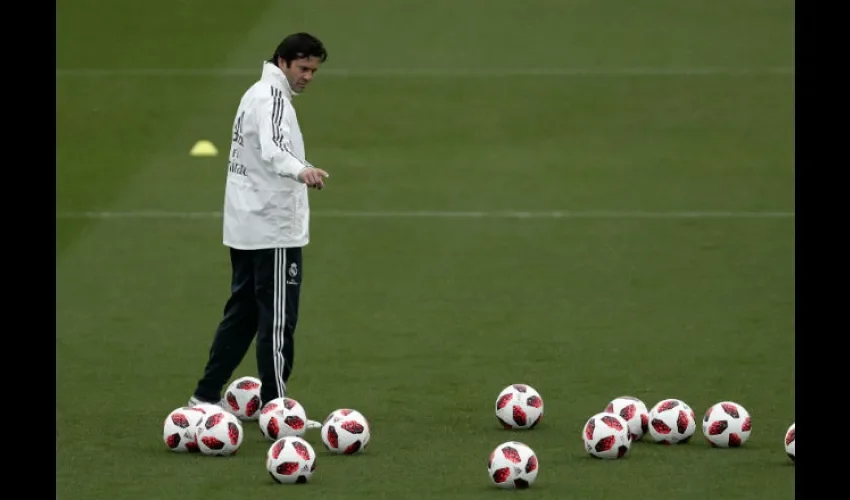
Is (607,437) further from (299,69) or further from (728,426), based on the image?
(299,69)

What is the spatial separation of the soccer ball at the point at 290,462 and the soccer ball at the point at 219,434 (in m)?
0.62

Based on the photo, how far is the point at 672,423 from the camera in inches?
398

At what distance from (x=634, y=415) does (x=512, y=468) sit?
1354 millimetres

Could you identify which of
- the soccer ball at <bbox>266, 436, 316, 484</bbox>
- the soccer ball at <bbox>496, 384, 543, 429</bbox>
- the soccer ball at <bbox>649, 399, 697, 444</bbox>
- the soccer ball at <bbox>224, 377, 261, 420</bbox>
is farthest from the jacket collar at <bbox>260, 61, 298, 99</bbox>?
the soccer ball at <bbox>649, 399, 697, 444</bbox>

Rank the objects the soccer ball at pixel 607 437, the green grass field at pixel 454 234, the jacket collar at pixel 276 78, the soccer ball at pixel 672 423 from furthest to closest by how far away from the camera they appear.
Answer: the jacket collar at pixel 276 78, the green grass field at pixel 454 234, the soccer ball at pixel 672 423, the soccer ball at pixel 607 437

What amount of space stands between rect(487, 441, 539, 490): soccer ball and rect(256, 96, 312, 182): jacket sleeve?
206 cm

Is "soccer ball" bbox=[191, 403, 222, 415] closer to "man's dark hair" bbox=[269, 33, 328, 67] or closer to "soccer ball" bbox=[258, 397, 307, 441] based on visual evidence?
"soccer ball" bbox=[258, 397, 307, 441]

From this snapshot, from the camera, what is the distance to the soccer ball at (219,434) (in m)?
9.85

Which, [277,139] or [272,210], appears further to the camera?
[272,210]

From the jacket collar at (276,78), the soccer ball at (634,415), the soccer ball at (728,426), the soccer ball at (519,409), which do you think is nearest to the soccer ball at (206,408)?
the soccer ball at (519,409)

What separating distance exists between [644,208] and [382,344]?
615cm

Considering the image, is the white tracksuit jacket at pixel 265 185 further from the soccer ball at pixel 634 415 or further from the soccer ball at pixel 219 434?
the soccer ball at pixel 634 415

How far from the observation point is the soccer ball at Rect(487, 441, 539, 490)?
909cm

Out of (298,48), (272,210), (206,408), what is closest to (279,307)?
(272,210)
